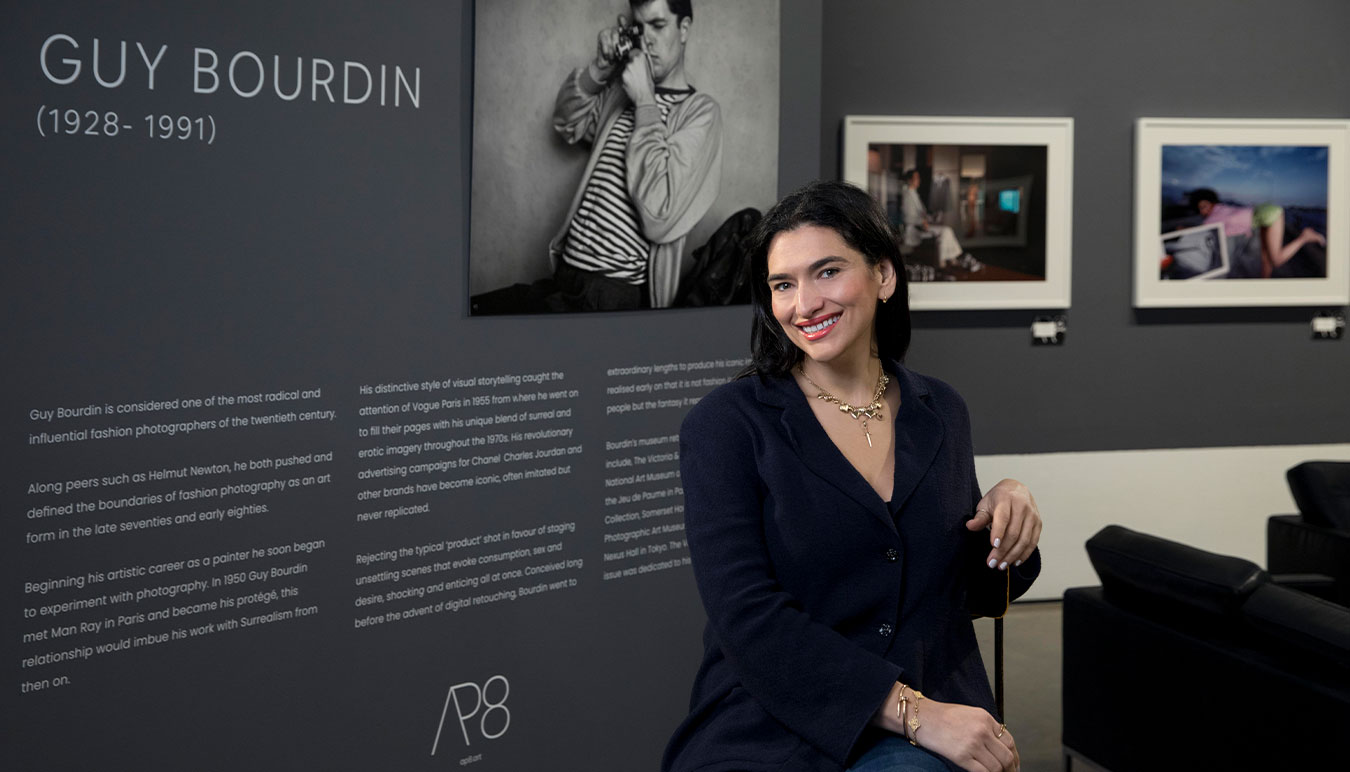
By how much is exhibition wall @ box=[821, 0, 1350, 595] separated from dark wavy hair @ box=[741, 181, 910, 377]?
152 inches

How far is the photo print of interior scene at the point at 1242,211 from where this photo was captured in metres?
6.10

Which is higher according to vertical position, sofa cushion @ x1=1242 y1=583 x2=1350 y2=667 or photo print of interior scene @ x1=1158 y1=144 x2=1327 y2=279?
photo print of interior scene @ x1=1158 y1=144 x2=1327 y2=279

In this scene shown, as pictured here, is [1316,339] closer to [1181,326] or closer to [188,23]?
[1181,326]

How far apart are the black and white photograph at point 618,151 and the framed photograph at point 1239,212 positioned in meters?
3.04

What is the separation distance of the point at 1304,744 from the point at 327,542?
2363 millimetres

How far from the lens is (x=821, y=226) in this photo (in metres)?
1.95

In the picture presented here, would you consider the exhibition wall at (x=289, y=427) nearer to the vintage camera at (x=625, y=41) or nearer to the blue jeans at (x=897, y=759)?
the vintage camera at (x=625, y=41)

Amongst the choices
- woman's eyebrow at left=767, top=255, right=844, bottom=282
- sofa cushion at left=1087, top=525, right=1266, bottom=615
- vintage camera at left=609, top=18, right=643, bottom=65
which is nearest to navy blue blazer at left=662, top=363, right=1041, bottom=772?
woman's eyebrow at left=767, top=255, right=844, bottom=282

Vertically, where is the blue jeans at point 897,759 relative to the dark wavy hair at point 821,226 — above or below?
below

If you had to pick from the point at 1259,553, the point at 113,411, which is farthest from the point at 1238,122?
the point at 113,411

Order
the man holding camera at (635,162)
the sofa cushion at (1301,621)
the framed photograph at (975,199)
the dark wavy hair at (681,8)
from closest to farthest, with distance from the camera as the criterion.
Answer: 1. the sofa cushion at (1301,621)
2. the man holding camera at (635,162)
3. the dark wavy hair at (681,8)
4. the framed photograph at (975,199)

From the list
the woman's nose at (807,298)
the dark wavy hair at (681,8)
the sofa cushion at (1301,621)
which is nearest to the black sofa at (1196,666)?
the sofa cushion at (1301,621)

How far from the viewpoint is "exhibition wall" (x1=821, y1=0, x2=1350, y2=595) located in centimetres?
591

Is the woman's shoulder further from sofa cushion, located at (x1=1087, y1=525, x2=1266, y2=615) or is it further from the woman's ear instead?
sofa cushion, located at (x1=1087, y1=525, x2=1266, y2=615)
